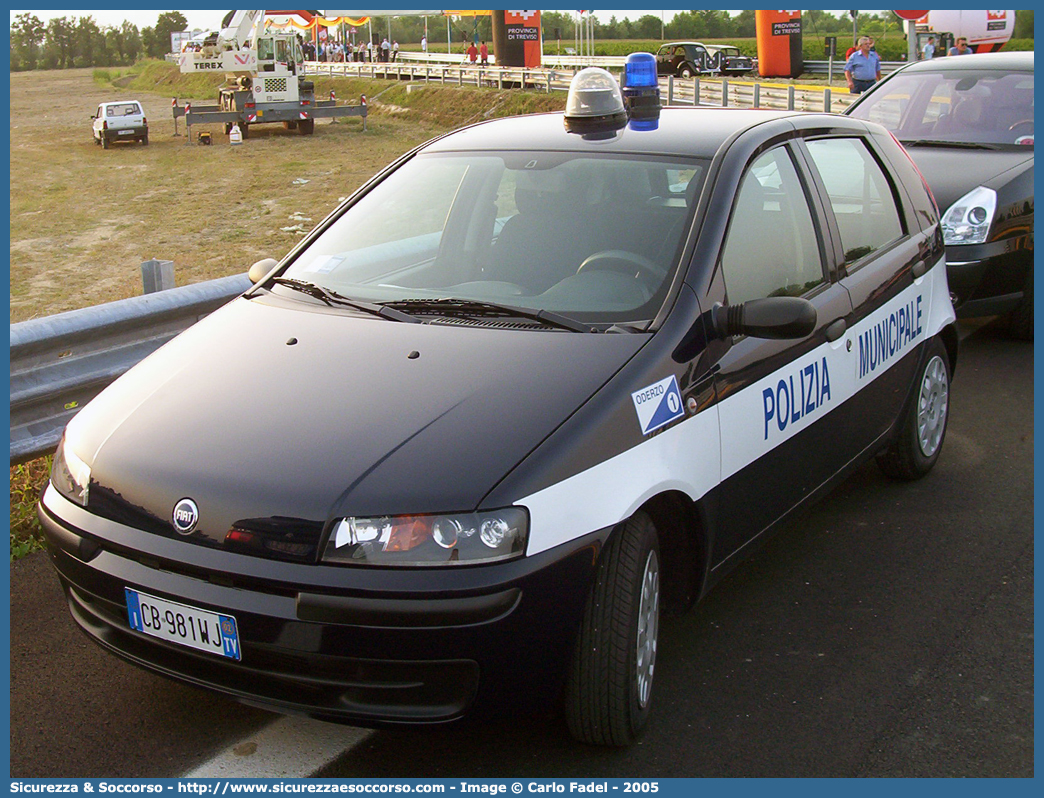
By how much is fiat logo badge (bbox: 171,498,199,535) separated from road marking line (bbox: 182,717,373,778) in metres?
0.68

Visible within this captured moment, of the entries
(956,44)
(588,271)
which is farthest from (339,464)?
(956,44)

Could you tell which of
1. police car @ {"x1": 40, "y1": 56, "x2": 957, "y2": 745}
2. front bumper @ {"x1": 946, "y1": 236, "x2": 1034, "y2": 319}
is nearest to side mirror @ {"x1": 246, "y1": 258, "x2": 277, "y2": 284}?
police car @ {"x1": 40, "y1": 56, "x2": 957, "y2": 745}

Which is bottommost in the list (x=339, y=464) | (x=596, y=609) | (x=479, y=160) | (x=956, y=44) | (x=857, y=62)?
(x=596, y=609)

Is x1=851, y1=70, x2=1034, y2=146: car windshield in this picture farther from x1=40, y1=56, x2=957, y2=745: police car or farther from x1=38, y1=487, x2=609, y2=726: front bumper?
x1=38, y1=487, x2=609, y2=726: front bumper

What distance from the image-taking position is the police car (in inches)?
104

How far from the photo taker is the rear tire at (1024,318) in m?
7.48

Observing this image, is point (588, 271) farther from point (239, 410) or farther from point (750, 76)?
point (750, 76)

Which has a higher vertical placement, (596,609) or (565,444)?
(565,444)

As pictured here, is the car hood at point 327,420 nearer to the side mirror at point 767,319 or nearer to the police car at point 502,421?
the police car at point 502,421

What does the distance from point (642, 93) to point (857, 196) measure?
98 cm

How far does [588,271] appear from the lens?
3.62 meters

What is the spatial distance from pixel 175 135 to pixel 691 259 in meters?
37.6

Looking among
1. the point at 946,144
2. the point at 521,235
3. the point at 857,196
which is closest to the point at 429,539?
the point at 521,235

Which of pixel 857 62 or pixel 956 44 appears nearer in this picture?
pixel 857 62
